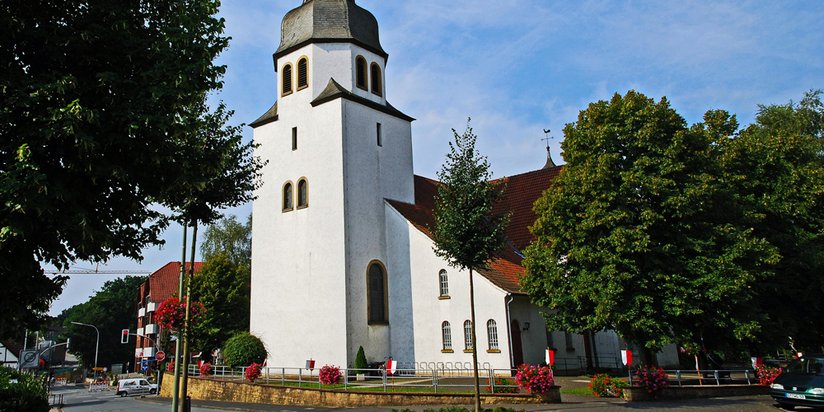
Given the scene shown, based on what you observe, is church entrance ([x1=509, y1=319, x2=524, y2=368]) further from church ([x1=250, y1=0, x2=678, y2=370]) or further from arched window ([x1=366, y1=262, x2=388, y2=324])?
arched window ([x1=366, y1=262, x2=388, y2=324])

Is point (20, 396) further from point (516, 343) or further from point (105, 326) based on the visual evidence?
point (105, 326)

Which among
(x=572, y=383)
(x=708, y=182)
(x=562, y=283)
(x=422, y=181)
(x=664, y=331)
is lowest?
(x=572, y=383)

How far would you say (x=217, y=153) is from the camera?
31.9 feet

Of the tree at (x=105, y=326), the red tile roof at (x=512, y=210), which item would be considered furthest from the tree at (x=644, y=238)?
the tree at (x=105, y=326)

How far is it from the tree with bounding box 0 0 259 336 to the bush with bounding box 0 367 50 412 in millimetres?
2971

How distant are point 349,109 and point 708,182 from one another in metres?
14.9

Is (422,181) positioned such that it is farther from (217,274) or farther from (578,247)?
(217,274)

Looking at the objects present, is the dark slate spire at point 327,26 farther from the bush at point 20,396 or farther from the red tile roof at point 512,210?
the bush at point 20,396

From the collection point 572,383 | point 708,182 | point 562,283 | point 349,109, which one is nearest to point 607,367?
point 572,383

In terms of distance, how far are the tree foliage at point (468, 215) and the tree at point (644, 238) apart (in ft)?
17.8

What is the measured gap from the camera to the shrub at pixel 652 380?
55.8ft

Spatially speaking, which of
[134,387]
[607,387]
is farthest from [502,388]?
[134,387]

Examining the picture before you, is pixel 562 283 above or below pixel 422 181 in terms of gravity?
below

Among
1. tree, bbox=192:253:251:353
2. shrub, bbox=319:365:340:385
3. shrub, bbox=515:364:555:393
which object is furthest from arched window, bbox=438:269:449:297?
tree, bbox=192:253:251:353
